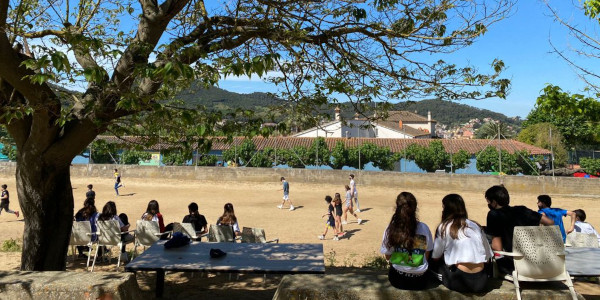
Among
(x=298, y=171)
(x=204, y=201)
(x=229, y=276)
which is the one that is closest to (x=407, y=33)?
(x=229, y=276)

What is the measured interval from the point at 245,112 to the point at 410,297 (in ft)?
8.39

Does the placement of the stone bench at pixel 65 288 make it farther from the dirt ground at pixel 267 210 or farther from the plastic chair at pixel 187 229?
the plastic chair at pixel 187 229

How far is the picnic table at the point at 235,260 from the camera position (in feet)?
14.6

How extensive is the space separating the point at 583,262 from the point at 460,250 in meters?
1.66

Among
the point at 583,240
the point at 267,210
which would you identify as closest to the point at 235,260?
the point at 583,240

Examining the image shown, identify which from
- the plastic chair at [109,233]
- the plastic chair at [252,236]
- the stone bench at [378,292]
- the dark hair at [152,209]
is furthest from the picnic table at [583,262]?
the dark hair at [152,209]

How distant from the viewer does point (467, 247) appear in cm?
354

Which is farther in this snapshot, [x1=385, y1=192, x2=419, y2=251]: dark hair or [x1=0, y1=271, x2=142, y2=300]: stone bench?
[x1=385, y1=192, x2=419, y2=251]: dark hair

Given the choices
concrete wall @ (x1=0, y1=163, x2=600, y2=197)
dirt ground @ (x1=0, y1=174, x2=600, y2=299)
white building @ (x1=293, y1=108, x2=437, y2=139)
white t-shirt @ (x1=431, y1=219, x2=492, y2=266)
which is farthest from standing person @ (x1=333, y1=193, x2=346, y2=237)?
concrete wall @ (x1=0, y1=163, x2=600, y2=197)

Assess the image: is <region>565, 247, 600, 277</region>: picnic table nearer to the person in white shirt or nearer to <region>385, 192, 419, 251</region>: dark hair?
<region>385, 192, 419, 251</region>: dark hair

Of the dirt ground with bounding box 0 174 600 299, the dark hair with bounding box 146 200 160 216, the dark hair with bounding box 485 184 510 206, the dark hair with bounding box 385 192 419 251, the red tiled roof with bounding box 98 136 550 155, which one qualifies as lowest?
the dirt ground with bounding box 0 174 600 299

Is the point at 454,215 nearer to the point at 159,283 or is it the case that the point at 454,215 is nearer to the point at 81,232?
the point at 159,283

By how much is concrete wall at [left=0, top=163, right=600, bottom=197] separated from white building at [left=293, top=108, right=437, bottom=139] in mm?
2461

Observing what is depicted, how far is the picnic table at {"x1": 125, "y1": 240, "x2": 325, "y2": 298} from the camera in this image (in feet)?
14.6
